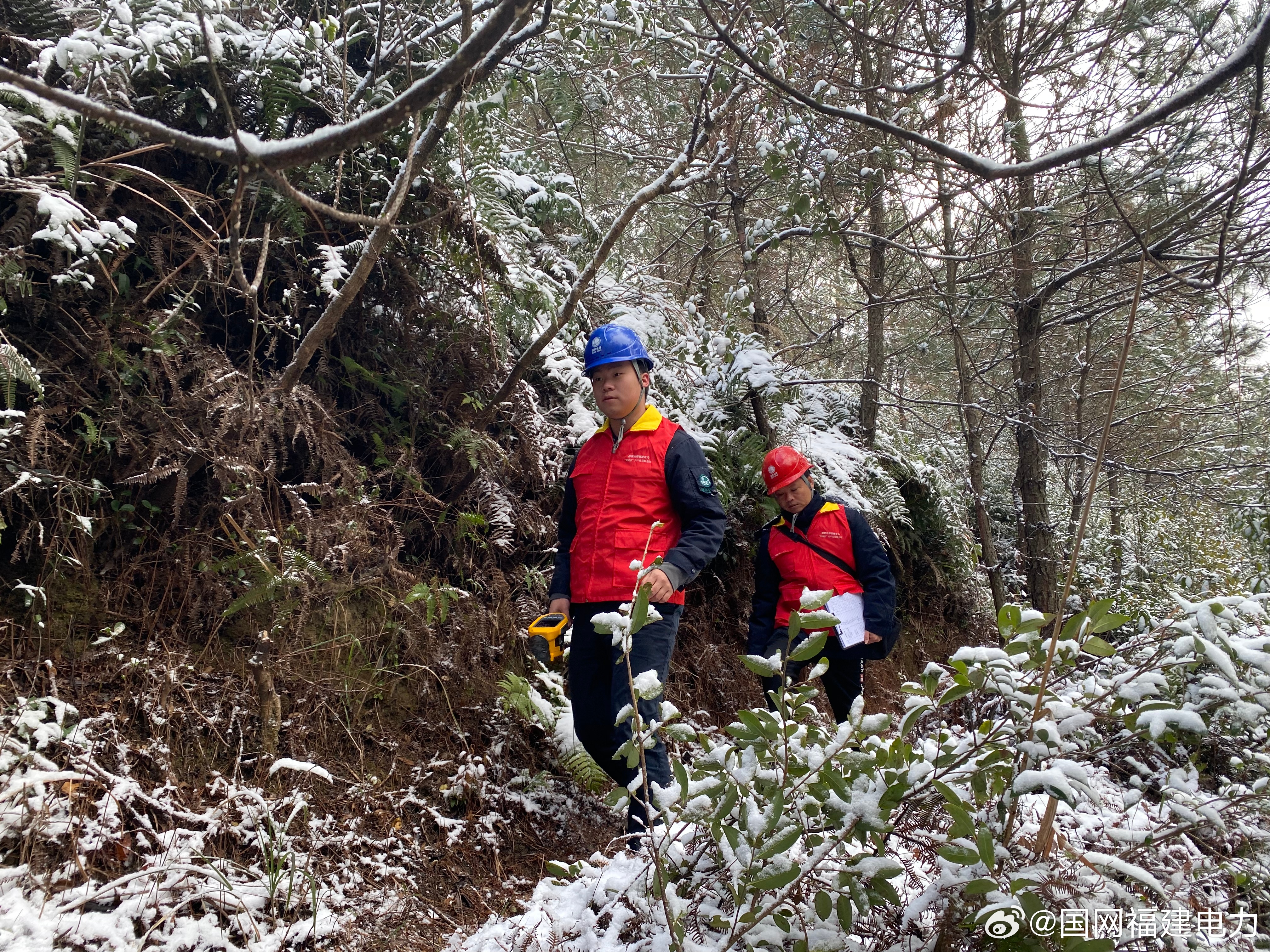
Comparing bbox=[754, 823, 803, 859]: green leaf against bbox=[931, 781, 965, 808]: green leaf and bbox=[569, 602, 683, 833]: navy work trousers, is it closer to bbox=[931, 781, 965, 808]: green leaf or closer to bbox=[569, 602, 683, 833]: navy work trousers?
bbox=[931, 781, 965, 808]: green leaf

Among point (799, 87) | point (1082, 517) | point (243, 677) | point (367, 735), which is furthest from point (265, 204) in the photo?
point (1082, 517)

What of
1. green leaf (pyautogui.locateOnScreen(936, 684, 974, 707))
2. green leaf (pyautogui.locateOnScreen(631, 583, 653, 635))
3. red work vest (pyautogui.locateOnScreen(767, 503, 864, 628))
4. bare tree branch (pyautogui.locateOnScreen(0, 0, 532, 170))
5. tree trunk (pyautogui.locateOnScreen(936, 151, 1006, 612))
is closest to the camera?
bare tree branch (pyautogui.locateOnScreen(0, 0, 532, 170))

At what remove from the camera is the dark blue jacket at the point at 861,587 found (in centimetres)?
430

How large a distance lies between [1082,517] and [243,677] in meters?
3.51

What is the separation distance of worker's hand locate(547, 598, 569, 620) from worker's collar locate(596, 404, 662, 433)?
2.87ft

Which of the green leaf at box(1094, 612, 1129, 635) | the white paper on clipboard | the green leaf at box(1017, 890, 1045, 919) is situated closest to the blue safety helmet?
the white paper on clipboard

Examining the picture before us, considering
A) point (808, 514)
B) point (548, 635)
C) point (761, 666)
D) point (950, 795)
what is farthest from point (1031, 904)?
point (808, 514)

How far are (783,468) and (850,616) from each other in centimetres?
97

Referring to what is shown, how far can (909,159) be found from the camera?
18.8 feet

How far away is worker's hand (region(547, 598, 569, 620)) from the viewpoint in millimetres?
3617

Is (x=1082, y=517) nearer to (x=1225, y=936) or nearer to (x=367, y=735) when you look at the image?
(x=1225, y=936)

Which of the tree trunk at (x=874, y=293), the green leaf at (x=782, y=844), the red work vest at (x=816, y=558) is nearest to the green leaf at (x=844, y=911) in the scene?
the green leaf at (x=782, y=844)

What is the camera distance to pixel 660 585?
313cm

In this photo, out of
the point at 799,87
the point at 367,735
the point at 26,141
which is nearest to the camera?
the point at 26,141
